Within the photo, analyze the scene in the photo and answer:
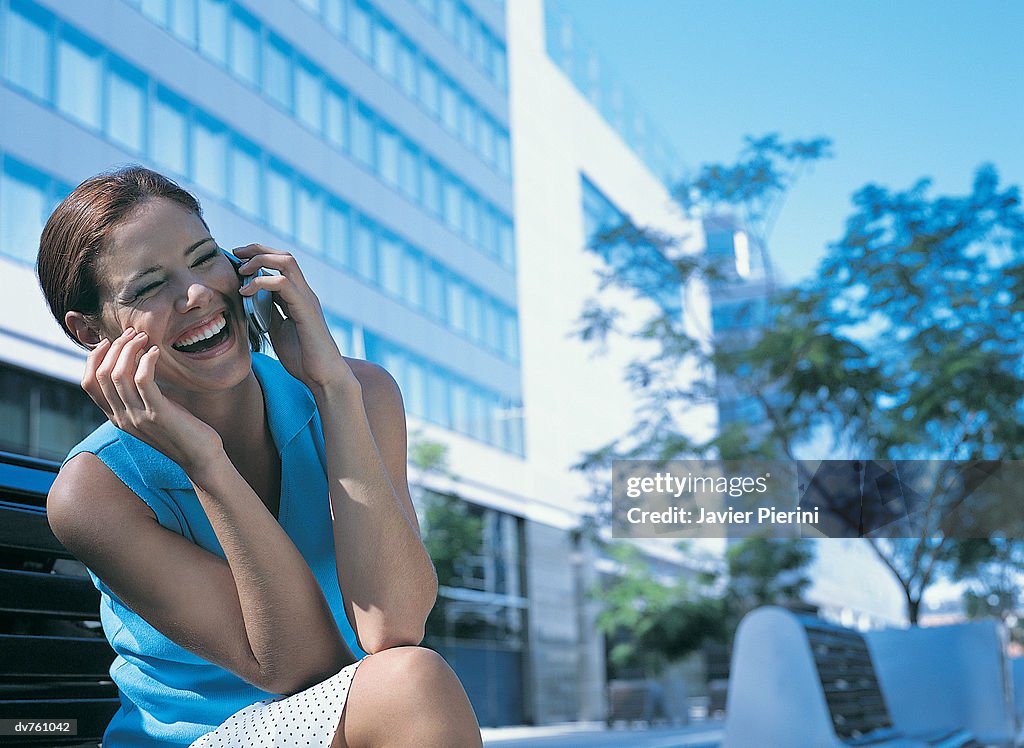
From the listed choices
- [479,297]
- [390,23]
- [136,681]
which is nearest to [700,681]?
[479,297]

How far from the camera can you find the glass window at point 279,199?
1579cm

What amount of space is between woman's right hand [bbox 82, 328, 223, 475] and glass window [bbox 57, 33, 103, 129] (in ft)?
38.0

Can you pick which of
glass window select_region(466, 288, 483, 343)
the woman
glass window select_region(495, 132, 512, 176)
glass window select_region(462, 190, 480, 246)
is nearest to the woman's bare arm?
the woman

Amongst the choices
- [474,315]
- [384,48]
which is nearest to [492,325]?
[474,315]

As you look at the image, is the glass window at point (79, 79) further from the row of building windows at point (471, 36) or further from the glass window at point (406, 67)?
the row of building windows at point (471, 36)

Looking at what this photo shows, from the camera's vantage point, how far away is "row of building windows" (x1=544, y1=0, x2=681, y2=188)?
2527cm

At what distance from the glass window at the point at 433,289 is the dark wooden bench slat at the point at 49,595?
18674 mm

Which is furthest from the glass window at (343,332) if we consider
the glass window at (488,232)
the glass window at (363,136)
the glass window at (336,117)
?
the glass window at (488,232)

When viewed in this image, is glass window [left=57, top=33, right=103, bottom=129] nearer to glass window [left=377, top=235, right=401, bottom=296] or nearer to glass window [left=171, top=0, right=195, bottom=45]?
glass window [left=171, top=0, right=195, bottom=45]

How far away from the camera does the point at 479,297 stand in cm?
2219

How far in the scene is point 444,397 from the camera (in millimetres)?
19953

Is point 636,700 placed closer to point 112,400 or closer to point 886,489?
point 886,489

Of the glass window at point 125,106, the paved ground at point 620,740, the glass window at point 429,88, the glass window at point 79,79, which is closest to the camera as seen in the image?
the paved ground at point 620,740

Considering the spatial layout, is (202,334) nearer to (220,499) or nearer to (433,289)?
(220,499)
